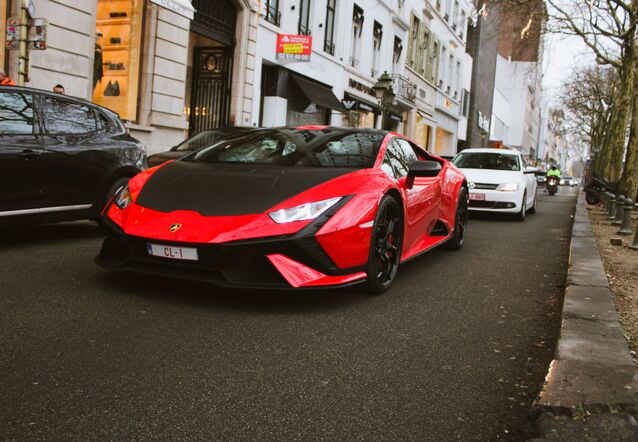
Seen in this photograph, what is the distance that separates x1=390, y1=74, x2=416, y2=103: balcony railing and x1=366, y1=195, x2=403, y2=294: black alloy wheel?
2521 centimetres

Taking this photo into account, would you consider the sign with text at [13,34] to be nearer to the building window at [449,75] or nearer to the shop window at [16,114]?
the shop window at [16,114]

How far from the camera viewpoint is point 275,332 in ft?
12.0

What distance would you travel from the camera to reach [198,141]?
1118 centimetres

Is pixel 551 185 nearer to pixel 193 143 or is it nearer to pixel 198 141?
pixel 198 141

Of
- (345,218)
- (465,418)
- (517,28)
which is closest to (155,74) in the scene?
(345,218)

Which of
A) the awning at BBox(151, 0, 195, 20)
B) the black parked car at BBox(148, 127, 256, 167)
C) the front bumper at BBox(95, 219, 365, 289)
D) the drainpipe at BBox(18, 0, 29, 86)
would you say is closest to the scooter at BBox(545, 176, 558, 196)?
the awning at BBox(151, 0, 195, 20)

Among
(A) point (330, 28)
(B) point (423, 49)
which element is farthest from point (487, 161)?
(B) point (423, 49)

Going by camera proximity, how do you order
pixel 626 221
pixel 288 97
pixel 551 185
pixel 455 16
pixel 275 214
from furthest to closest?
pixel 455 16 → pixel 551 185 → pixel 288 97 → pixel 626 221 → pixel 275 214

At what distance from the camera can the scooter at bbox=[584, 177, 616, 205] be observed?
Result: 18.0 meters

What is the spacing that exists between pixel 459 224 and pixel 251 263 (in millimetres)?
4218

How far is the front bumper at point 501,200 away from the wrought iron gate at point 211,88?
8141mm

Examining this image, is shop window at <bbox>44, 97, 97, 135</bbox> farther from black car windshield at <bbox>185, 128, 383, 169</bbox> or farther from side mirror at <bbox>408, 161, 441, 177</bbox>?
side mirror at <bbox>408, 161, 441, 177</bbox>

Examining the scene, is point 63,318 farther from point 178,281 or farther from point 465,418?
point 465,418

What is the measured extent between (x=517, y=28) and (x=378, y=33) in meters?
6.41
